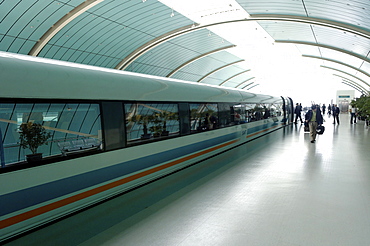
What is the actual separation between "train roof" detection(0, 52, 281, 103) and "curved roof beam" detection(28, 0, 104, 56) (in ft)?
32.9

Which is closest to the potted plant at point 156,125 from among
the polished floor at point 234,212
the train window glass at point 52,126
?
the polished floor at point 234,212

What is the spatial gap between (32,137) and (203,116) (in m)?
5.78

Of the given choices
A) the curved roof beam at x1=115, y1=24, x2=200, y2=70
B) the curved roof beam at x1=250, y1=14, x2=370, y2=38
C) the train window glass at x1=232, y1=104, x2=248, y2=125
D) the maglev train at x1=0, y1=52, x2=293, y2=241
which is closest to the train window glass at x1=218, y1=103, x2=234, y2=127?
the train window glass at x1=232, y1=104, x2=248, y2=125

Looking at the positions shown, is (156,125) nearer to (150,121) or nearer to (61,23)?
(150,121)

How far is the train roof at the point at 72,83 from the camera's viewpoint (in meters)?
4.05

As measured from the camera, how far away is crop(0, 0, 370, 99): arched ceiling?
50.8ft

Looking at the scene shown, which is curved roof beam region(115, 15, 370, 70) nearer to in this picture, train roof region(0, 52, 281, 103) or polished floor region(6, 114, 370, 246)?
polished floor region(6, 114, 370, 246)

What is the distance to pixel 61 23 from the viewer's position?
16234 millimetres

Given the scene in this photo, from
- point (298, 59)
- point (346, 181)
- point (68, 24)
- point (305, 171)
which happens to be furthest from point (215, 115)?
point (298, 59)

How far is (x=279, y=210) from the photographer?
494 centimetres

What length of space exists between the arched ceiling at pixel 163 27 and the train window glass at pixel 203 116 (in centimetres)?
950

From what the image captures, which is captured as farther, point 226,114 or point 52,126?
point 226,114

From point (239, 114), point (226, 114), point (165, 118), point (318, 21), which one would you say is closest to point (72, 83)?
point (165, 118)

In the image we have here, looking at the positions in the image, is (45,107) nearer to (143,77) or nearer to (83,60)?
(143,77)
